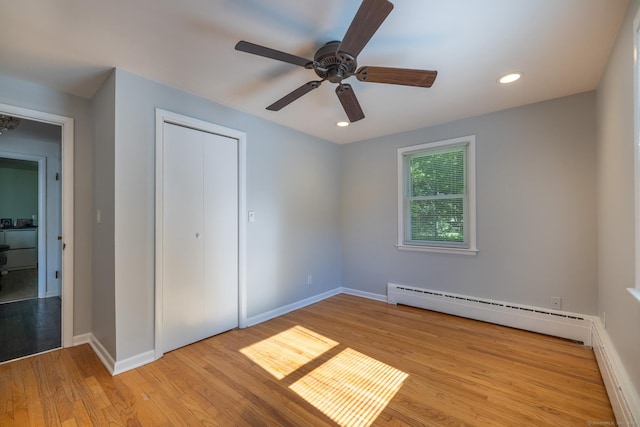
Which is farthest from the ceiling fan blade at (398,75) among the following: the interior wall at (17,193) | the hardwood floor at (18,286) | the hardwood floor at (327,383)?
the interior wall at (17,193)

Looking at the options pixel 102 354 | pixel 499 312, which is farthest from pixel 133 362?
pixel 499 312

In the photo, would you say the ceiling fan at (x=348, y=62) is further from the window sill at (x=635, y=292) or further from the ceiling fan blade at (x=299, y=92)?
the window sill at (x=635, y=292)

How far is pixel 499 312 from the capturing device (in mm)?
3053

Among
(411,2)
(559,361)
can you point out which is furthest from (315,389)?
(411,2)

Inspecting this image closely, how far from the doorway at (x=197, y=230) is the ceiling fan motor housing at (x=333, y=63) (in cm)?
148

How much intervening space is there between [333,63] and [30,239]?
27.4 ft

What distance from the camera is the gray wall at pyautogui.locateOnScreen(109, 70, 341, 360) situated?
222cm

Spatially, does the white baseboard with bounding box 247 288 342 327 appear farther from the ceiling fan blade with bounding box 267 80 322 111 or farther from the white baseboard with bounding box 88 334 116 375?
the ceiling fan blade with bounding box 267 80 322 111

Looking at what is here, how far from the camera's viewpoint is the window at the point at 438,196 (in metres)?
3.34

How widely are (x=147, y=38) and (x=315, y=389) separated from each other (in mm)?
2698

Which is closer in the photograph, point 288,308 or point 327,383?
point 327,383

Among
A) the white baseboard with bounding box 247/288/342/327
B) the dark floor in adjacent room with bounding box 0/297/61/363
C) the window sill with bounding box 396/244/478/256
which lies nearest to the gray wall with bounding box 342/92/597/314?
the window sill with bounding box 396/244/478/256

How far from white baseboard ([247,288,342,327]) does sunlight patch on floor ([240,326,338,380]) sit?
446mm

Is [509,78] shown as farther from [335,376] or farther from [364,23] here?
[335,376]
